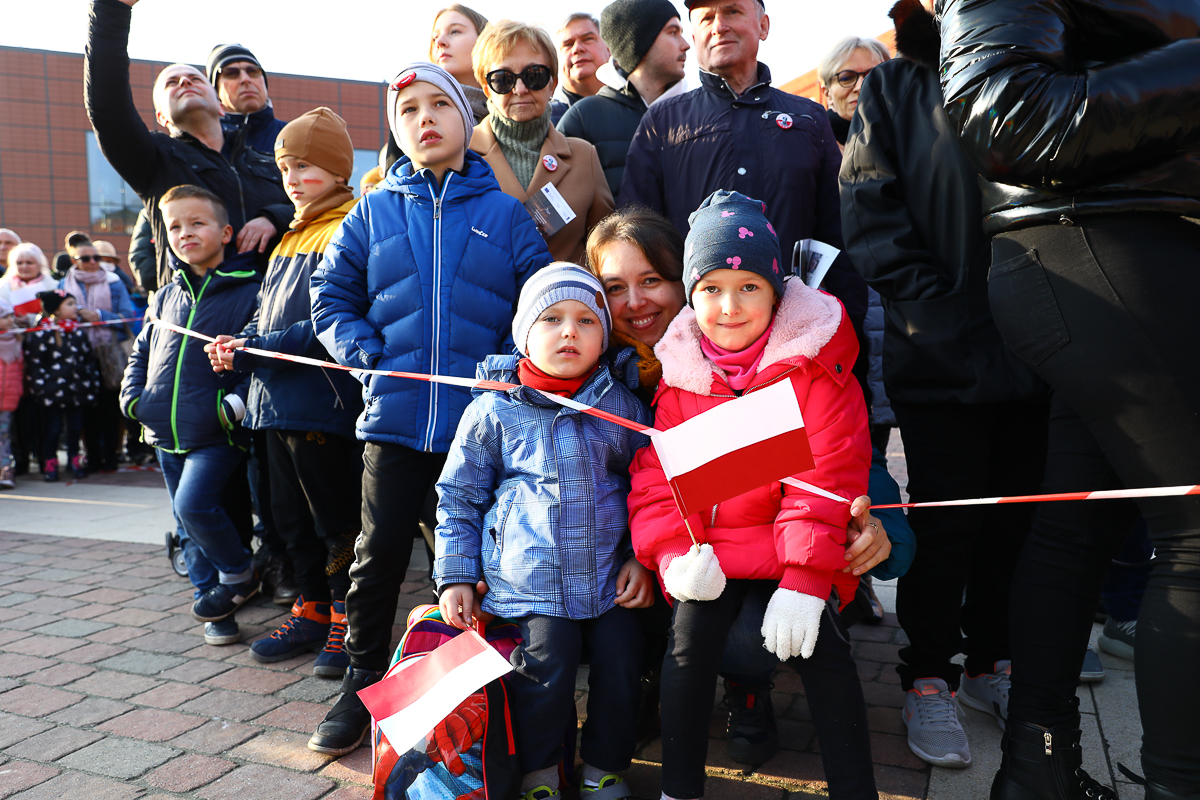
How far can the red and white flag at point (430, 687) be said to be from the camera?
1995 mm

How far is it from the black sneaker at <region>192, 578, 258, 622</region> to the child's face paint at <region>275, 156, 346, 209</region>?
69.2 inches

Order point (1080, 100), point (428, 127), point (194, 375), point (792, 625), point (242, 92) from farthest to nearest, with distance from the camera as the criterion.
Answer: point (242, 92) → point (194, 375) → point (428, 127) → point (792, 625) → point (1080, 100)

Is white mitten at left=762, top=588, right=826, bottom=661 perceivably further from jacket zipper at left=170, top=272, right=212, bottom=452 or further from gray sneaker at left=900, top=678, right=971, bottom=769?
jacket zipper at left=170, top=272, right=212, bottom=452

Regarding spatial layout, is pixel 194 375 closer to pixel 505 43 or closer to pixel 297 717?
pixel 297 717

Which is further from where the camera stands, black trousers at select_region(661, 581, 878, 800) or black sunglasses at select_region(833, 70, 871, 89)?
black sunglasses at select_region(833, 70, 871, 89)

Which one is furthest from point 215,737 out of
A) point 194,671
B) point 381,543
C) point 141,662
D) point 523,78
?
point 523,78

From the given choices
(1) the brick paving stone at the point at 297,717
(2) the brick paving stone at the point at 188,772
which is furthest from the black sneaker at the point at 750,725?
(2) the brick paving stone at the point at 188,772

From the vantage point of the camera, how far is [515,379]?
2.46m

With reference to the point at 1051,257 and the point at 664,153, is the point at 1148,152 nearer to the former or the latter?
the point at 1051,257

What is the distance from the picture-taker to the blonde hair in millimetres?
3322

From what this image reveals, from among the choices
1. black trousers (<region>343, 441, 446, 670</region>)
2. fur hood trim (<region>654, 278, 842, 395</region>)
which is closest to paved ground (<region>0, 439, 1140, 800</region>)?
black trousers (<region>343, 441, 446, 670</region>)

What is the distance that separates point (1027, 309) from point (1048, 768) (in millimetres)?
1076

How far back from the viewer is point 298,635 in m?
3.38

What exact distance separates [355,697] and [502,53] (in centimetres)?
249
